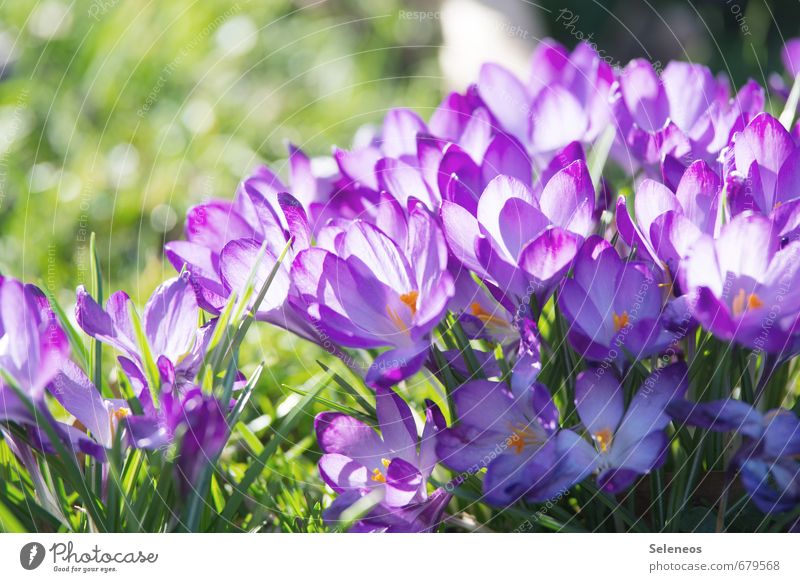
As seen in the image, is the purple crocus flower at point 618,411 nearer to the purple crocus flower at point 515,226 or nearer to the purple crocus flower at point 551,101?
the purple crocus flower at point 515,226

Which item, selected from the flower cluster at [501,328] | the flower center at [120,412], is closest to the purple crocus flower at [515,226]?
the flower cluster at [501,328]

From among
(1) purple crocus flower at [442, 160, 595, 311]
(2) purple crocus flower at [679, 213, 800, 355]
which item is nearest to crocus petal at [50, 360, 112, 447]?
(1) purple crocus flower at [442, 160, 595, 311]

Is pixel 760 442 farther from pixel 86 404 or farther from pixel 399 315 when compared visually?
pixel 86 404

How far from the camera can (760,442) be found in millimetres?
450

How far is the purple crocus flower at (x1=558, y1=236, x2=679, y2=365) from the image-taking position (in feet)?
1.50

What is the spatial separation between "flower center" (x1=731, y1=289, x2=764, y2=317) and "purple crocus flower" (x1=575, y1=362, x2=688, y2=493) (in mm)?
47

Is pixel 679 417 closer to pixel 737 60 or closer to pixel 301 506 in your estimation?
pixel 301 506

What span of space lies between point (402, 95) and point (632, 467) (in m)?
1.20

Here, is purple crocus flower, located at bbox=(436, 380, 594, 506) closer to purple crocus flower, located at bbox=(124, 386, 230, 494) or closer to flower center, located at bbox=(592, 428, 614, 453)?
flower center, located at bbox=(592, 428, 614, 453)

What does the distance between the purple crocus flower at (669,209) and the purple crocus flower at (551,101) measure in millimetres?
150

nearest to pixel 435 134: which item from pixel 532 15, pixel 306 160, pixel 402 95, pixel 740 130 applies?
pixel 306 160

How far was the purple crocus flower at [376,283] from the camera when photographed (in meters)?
0.44

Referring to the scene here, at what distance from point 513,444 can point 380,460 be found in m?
0.08

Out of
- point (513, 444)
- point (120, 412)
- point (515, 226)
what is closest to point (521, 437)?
point (513, 444)
